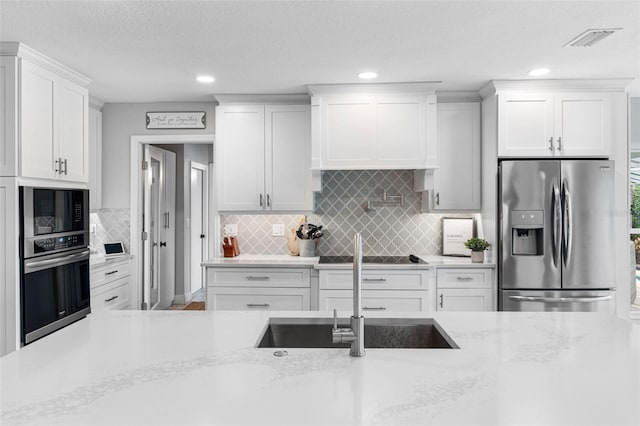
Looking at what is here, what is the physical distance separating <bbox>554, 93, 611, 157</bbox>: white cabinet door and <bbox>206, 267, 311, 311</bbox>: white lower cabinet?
2291mm

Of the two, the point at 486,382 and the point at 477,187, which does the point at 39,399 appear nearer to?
the point at 486,382

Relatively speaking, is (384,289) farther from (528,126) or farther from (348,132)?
(528,126)

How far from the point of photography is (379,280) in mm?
3895

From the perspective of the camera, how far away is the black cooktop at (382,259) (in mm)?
4042

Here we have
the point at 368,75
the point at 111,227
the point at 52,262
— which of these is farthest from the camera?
the point at 111,227

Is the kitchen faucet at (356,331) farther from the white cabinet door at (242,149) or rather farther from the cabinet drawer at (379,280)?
the white cabinet door at (242,149)

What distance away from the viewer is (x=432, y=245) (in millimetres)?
4480

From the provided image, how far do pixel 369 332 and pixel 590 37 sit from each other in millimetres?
2180

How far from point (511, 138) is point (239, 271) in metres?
2.44

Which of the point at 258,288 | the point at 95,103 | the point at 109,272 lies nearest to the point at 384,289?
the point at 258,288

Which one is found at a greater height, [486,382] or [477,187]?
[477,187]

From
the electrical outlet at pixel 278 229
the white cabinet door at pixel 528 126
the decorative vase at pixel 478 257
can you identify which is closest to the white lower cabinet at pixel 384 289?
the decorative vase at pixel 478 257

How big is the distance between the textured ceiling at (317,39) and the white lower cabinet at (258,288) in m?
1.53

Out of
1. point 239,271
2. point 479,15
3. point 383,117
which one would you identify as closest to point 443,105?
point 383,117
